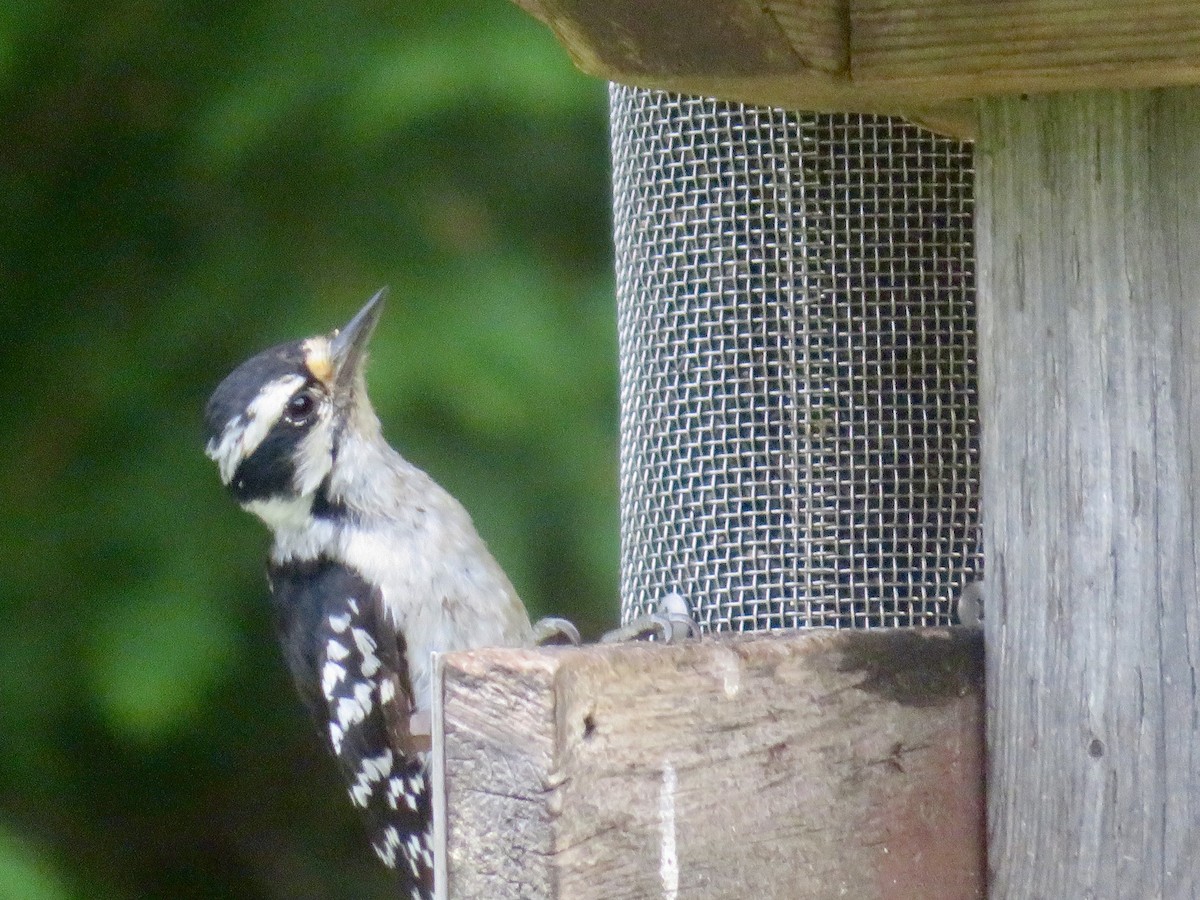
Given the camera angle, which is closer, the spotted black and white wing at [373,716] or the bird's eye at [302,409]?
the spotted black and white wing at [373,716]

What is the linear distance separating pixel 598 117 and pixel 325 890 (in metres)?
2.37

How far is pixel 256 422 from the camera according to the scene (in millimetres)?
3754

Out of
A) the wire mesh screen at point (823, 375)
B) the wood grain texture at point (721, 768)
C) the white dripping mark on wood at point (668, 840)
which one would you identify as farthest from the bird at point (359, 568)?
the white dripping mark on wood at point (668, 840)

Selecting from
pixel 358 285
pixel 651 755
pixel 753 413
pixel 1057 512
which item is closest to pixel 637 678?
pixel 651 755

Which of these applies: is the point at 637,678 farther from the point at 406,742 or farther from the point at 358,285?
the point at 358,285

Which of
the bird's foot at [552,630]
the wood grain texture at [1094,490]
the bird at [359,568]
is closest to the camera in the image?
the wood grain texture at [1094,490]

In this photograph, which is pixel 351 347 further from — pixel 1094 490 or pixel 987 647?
pixel 1094 490

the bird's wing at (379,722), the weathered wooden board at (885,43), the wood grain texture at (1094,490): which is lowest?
the bird's wing at (379,722)

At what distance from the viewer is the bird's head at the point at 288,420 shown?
375cm

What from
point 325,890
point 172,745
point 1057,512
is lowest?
point 325,890

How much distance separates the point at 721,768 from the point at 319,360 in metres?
2.31

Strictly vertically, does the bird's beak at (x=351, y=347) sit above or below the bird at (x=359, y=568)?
above

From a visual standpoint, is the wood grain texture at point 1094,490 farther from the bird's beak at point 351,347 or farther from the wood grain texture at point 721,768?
the bird's beak at point 351,347

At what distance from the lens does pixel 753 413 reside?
249cm
